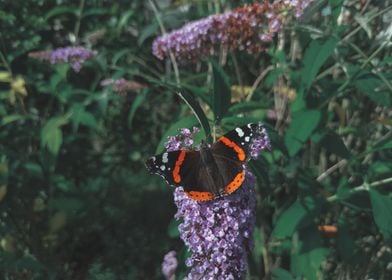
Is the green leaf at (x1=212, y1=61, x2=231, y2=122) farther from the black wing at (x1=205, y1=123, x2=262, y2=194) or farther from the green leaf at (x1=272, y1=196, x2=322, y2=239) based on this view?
the green leaf at (x1=272, y1=196, x2=322, y2=239)

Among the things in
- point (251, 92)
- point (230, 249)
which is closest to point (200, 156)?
point (230, 249)

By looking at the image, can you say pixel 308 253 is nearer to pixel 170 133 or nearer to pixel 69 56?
pixel 170 133

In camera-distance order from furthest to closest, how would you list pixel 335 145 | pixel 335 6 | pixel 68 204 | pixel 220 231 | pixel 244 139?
pixel 68 204, pixel 335 145, pixel 335 6, pixel 244 139, pixel 220 231

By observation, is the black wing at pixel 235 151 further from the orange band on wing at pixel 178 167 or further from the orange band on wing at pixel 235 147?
the orange band on wing at pixel 178 167

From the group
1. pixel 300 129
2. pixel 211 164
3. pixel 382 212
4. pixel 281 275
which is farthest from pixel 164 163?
pixel 281 275

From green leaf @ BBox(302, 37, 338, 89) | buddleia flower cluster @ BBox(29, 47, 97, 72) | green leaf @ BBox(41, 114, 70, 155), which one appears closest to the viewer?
green leaf @ BBox(302, 37, 338, 89)

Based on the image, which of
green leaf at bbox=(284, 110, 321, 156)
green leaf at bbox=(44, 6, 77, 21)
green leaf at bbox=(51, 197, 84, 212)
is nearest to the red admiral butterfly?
green leaf at bbox=(284, 110, 321, 156)

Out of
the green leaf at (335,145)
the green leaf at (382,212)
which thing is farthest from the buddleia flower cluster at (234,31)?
the green leaf at (382,212)

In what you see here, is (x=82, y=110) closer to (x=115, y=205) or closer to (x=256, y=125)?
(x=115, y=205)
